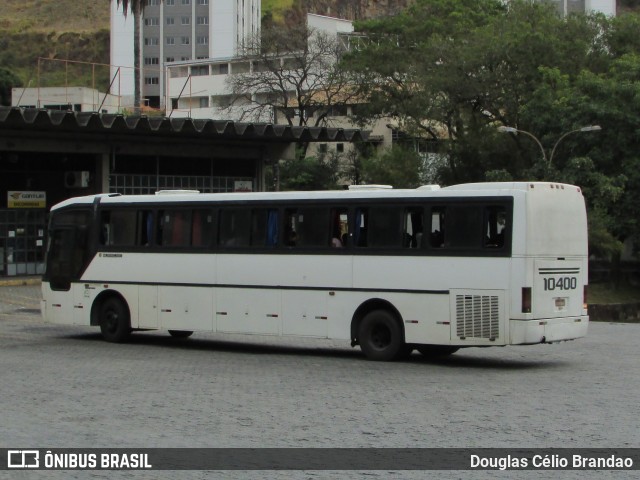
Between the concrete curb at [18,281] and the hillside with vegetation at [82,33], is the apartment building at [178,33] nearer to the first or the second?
the hillside with vegetation at [82,33]

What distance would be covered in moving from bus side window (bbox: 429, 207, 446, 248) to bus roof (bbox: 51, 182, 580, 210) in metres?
0.27

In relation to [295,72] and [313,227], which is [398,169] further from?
[313,227]

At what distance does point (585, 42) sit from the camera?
208 feet

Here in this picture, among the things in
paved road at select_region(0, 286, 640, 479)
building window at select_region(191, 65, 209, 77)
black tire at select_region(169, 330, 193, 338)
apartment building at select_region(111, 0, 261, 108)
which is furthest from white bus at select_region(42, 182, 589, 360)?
apartment building at select_region(111, 0, 261, 108)

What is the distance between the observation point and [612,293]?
59.8m

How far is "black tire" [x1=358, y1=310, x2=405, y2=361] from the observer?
18344 mm

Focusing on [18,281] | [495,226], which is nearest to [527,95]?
[18,281]

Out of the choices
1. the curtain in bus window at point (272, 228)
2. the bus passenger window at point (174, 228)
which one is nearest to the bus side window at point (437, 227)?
the curtain in bus window at point (272, 228)

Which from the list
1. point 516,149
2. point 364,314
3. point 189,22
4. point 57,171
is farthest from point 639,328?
point 189,22

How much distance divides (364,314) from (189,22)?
138 meters

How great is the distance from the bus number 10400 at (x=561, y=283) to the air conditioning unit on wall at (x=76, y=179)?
104 ft

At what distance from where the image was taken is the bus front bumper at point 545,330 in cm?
1700

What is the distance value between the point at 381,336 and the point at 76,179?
30.2 metres

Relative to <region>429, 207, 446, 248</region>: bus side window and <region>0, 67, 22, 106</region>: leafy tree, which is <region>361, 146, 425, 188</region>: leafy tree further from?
<region>0, 67, 22, 106</region>: leafy tree
